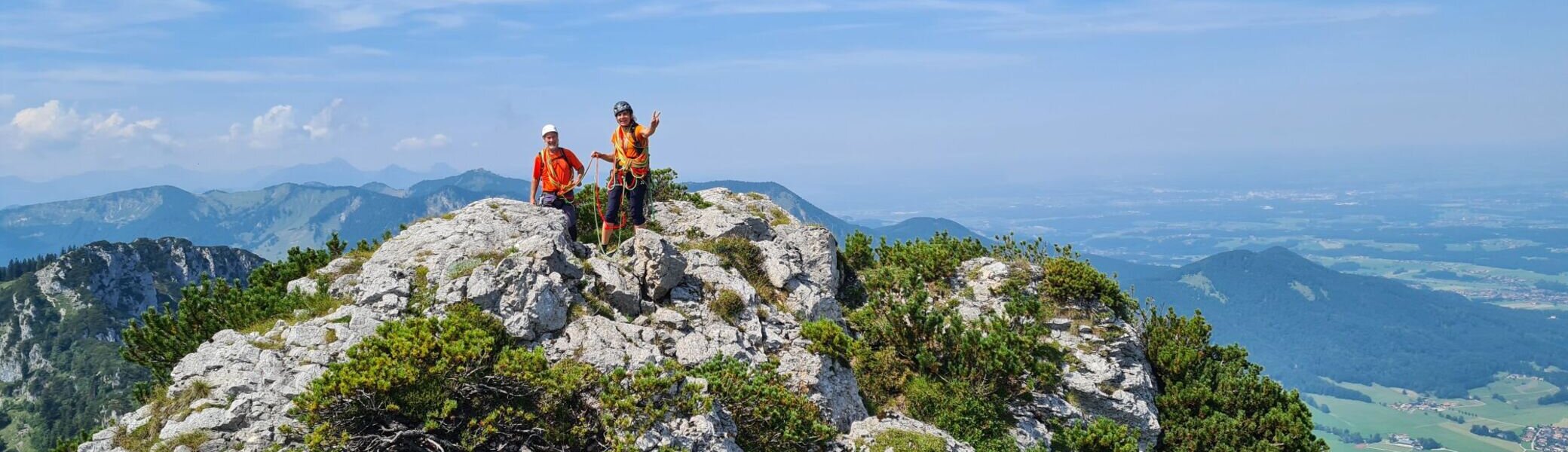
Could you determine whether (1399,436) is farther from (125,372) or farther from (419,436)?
(125,372)

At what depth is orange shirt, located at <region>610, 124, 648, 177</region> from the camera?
15672 millimetres

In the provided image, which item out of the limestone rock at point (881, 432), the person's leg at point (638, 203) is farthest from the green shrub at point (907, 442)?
the person's leg at point (638, 203)

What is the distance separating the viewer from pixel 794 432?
1199 cm

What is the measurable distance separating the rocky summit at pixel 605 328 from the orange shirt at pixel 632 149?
4.78ft

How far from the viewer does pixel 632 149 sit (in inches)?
616

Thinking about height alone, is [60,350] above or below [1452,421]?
above

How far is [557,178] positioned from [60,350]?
217276 millimetres

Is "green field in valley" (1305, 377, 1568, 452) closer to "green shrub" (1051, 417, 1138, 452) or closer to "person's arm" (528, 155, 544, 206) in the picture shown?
"green shrub" (1051, 417, 1138, 452)

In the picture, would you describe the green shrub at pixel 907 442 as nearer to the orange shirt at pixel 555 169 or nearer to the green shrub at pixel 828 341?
the green shrub at pixel 828 341

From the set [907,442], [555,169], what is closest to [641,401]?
[907,442]

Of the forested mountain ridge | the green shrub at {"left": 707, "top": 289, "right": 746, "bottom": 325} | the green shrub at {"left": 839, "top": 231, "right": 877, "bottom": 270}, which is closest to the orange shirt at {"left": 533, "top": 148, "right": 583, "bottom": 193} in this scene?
the green shrub at {"left": 707, "top": 289, "right": 746, "bottom": 325}

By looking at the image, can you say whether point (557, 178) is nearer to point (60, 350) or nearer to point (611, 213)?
point (611, 213)

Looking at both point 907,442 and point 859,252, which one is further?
point 859,252

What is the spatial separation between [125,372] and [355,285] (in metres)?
179
